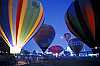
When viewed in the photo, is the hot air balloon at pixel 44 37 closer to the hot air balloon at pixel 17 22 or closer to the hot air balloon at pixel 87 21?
the hot air balloon at pixel 87 21

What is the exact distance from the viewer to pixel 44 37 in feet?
69.7

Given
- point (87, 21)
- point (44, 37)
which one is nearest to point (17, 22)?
point (87, 21)

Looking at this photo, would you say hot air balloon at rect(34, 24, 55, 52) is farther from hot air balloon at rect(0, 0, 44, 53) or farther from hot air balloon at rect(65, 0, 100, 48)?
hot air balloon at rect(0, 0, 44, 53)

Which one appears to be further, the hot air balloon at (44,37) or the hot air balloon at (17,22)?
the hot air balloon at (44,37)

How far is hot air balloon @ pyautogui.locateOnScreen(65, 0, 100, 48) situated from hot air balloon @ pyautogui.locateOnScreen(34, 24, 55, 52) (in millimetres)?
4088

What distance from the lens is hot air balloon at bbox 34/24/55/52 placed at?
68.7 feet

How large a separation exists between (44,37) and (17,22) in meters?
5.78

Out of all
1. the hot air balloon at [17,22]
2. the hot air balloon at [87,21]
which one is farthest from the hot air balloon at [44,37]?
the hot air balloon at [17,22]

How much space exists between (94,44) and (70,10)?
360cm

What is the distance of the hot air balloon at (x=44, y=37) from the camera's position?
2095cm

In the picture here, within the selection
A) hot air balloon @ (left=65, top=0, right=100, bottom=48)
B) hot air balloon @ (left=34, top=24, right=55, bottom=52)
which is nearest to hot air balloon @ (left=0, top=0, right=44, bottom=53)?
hot air balloon @ (left=65, top=0, right=100, bottom=48)

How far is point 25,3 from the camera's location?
16.2m

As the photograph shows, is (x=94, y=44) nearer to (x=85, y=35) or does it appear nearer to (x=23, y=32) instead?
(x=85, y=35)

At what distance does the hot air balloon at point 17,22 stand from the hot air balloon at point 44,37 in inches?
176
